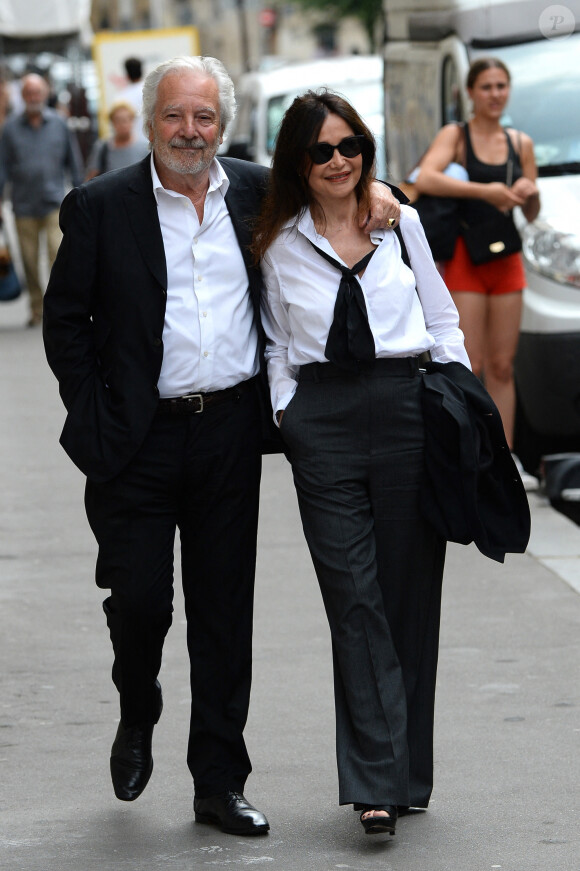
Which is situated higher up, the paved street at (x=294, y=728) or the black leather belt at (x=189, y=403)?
the black leather belt at (x=189, y=403)

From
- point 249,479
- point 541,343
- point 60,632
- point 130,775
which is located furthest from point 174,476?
point 541,343

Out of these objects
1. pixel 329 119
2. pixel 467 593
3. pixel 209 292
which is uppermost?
pixel 329 119

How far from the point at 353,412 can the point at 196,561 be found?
0.57 metres

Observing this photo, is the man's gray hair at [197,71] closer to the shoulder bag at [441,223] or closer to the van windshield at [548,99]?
the shoulder bag at [441,223]

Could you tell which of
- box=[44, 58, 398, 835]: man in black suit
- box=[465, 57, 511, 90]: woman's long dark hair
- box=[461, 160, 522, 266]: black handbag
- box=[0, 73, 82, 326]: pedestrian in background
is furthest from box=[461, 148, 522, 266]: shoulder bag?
box=[0, 73, 82, 326]: pedestrian in background

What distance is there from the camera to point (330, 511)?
4230mm

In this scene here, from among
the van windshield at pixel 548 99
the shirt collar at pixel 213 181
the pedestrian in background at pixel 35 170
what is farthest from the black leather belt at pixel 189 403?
the pedestrian in background at pixel 35 170

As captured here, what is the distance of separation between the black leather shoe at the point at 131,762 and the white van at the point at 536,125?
4058 mm

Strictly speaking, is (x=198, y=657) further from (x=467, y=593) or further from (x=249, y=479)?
(x=467, y=593)

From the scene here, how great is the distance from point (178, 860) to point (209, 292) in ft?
4.43

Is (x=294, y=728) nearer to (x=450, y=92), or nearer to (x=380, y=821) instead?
(x=380, y=821)

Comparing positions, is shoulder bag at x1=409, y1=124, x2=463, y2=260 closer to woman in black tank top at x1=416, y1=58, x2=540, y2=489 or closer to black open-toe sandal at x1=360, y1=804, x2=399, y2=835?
woman in black tank top at x1=416, y1=58, x2=540, y2=489

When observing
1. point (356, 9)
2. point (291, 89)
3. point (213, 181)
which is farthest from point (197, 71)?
A: point (356, 9)

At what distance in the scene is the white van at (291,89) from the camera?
1525 cm
